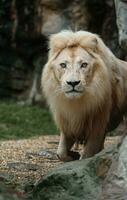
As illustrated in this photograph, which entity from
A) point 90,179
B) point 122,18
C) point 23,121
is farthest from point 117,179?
point 23,121

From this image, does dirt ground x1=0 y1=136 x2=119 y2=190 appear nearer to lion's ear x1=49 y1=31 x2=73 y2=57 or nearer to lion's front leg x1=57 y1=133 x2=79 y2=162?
lion's front leg x1=57 y1=133 x2=79 y2=162

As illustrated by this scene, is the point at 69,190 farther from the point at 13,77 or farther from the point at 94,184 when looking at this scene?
the point at 13,77

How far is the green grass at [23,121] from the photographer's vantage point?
1100 centimetres

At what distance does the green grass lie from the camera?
11.0 meters

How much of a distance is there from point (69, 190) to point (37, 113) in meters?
8.39

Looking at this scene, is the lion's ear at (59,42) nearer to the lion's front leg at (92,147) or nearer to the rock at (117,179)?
the lion's front leg at (92,147)

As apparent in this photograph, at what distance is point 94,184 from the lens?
4234mm

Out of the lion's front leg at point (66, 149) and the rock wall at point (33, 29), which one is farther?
the rock wall at point (33, 29)

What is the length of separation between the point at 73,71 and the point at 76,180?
1.09m

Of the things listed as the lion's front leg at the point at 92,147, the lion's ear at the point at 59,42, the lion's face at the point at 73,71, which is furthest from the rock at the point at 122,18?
the lion's front leg at the point at 92,147

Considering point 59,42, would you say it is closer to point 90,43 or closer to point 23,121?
point 90,43

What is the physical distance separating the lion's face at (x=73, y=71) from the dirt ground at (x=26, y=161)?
0.55 m

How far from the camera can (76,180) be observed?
434 cm

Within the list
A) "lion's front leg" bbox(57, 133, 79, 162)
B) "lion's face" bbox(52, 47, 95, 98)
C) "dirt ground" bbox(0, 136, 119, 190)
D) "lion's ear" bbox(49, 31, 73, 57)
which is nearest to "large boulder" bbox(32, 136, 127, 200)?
"dirt ground" bbox(0, 136, 119, 190)
